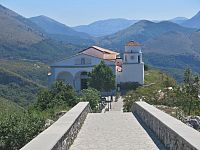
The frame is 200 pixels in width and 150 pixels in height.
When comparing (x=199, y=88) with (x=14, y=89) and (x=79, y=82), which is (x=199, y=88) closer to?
(x=79, y=82)

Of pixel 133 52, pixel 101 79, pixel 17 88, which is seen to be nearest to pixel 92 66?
pixel 133 52

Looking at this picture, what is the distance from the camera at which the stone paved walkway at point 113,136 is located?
1004 cm

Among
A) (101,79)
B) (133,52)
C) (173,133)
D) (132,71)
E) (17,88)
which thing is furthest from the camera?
(17,88)

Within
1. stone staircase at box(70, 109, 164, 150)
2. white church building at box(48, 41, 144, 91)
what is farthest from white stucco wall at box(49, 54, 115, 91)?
stone staircase at box(70, 109, 164, 150)

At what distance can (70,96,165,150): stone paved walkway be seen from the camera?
10.0 meters

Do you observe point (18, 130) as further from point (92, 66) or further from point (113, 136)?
point (92, 66)

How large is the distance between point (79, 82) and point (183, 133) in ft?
180

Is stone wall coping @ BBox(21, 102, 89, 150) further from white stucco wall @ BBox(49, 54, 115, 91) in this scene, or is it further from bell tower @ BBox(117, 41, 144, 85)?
white stucco wall @ BBox(49, 54, 115, 91)

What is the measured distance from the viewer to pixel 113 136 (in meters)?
11.5

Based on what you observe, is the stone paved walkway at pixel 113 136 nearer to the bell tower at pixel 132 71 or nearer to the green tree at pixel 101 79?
the green tree at pixel 101 79

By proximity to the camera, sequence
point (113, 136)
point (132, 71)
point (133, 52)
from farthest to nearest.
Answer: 1. point (132, 71)
2. point (133, 52)
3. point (113, 136)

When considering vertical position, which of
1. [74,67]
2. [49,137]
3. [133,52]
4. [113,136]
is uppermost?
[133,52]

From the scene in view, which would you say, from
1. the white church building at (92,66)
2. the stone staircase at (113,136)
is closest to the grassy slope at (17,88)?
the white church building at (92,66)

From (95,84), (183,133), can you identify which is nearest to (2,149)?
(183,133)
